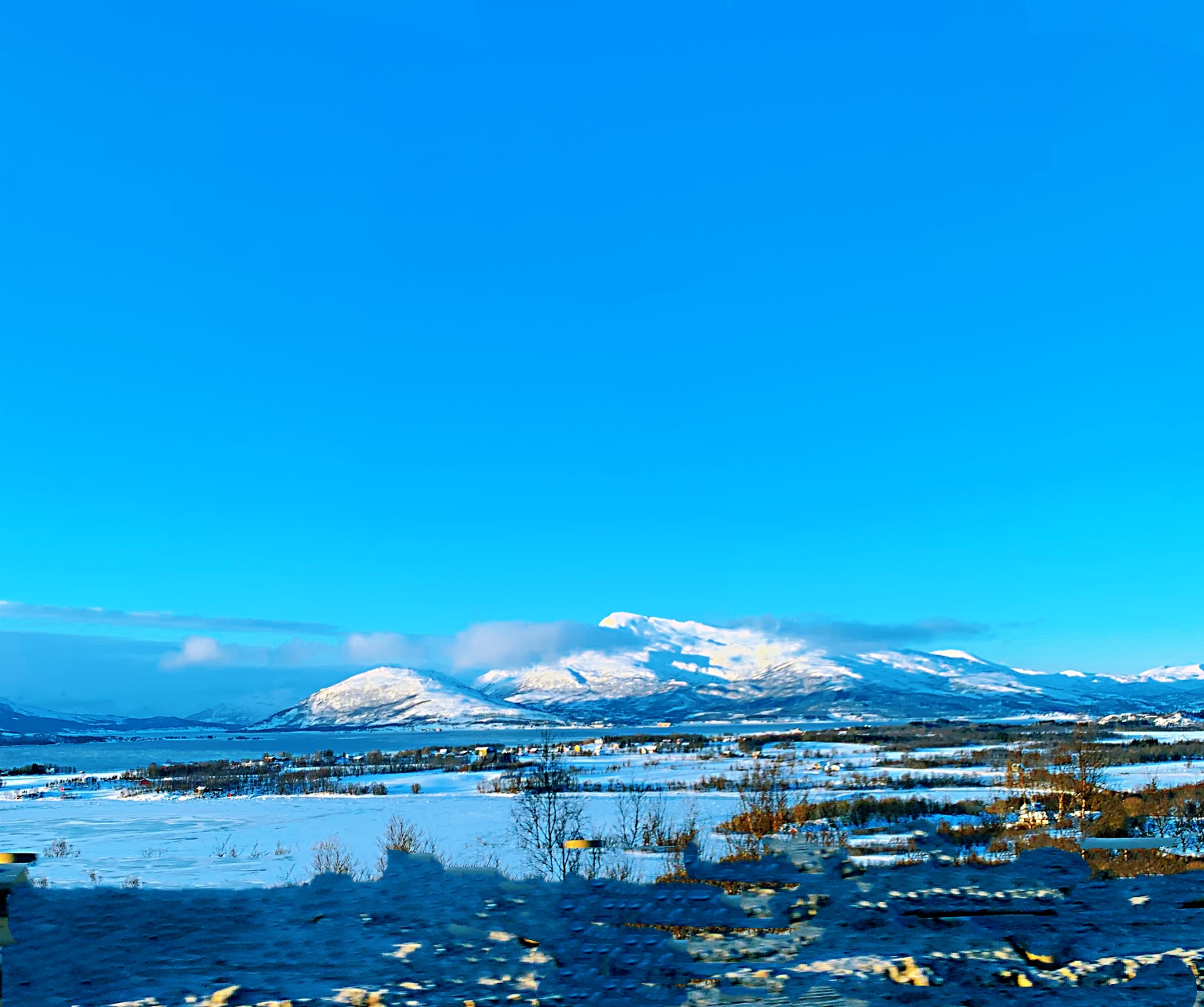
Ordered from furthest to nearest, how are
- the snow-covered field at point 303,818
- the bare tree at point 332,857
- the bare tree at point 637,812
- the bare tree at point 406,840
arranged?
the bare tree at point 637,812 → the snow-covered field at point 303,818 → the bare tree at point 406,840 → the bare tree at point 332,857

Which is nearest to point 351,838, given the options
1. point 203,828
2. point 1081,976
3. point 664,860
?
point 203,828

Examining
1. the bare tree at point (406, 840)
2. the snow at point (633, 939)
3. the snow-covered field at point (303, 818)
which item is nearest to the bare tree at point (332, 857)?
the snow-covered field at point (303, 818)

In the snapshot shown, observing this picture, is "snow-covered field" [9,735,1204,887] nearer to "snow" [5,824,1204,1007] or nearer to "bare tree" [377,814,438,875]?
"bare tree" [377,814,438,875]

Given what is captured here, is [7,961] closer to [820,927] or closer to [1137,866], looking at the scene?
[820,927]

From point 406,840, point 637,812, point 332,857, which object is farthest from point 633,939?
point 637,812

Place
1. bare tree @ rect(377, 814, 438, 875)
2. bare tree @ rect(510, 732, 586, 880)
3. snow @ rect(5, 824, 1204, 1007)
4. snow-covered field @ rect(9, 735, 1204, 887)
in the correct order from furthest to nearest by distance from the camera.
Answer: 1. snow-covered field @ rect(9, 735, 1204, 887)
2. bare tree @ rect(377, 814, 438, 875)
3. bare tree @ rect(510, 732, 586, 880)
4. snow @ rect(5, 824, 1204, 1007)

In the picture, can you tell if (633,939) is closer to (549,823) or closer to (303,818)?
(549,823)

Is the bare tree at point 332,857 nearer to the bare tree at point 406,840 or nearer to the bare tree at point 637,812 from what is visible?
the bare tree at point 406,840

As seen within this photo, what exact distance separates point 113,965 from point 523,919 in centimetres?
303

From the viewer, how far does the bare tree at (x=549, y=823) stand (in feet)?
61.3

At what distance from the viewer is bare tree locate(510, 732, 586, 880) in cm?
1869

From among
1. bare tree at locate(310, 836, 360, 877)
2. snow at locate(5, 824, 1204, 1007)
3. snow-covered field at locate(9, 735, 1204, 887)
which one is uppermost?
snow at locate(5, 824, 1204, 1007)

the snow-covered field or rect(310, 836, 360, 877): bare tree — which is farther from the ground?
rect(310, 836, 360, 877): bare tree

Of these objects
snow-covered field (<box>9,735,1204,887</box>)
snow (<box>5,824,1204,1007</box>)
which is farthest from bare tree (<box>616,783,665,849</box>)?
snow (<box>5,824,1204,1007</box>)
